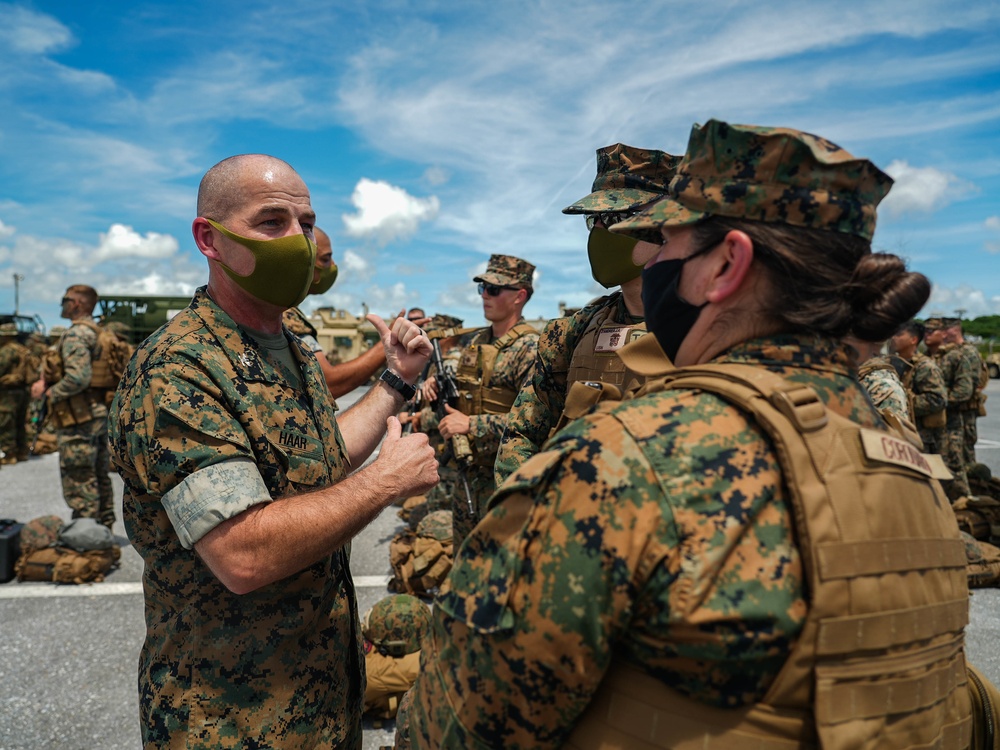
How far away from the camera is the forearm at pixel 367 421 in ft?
8.06

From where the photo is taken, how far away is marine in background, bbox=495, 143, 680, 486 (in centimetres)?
264

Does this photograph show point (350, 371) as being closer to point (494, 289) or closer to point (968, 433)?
point (494, 289)

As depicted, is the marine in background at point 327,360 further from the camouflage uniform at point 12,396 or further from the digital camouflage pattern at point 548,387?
the camouflage uniform at point 12,396

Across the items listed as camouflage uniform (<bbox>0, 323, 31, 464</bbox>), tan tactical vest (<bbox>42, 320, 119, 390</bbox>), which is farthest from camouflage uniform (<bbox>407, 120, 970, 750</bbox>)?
camouflage uniform (<bbox>0, 323, 31, 464</bbox>)

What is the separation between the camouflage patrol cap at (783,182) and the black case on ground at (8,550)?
6098 millimetres

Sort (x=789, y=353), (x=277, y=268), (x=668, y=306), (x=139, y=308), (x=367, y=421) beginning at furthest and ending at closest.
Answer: (x=139, y=308) < (x=367, y=421) < (x=277, y=268) < (x=668, y=306) < (x=789, y=353)

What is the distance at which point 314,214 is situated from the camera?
210 cm

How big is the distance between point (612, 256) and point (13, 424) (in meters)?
11.6

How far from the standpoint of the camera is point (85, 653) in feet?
13.8

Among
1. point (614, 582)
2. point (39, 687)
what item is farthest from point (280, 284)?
point (39, 687)

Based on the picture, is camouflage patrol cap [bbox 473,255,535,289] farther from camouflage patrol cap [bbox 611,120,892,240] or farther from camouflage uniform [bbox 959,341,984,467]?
camouflage uniform [bbox 959,341,984,467]

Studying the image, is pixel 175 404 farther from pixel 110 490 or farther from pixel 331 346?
pixel 331 346

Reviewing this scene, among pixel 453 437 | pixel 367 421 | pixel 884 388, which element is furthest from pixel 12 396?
pixel 884 388

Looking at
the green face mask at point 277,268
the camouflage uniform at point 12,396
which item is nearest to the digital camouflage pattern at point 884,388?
the green face mask at point 277,268
